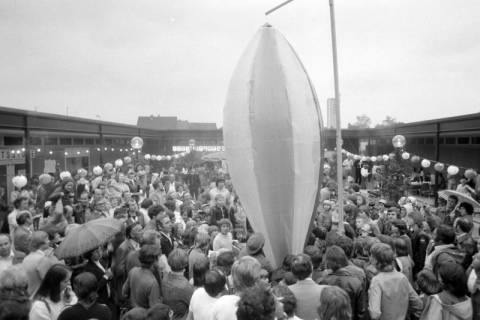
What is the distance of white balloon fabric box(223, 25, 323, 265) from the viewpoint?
5.70m

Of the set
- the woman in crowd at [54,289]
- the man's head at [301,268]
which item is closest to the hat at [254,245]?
the man's head at [301,268]

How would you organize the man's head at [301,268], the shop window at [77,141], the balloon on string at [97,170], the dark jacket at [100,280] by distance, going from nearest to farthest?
the man's head at [301,268]
the dark jacket at [100,280]
the balloon on string at [97,170]
the shop window at [77,141]

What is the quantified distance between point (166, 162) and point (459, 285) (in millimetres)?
24622

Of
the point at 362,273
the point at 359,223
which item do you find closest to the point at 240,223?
the point at 359,223

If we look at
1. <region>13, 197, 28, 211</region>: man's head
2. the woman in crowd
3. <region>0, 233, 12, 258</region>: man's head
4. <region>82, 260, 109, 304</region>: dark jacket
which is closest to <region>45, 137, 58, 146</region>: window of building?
<region>13, 197, 28, 211</region>: man's head

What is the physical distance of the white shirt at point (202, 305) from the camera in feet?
11.1

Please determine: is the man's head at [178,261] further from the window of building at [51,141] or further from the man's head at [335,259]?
the window of building at [51,141]

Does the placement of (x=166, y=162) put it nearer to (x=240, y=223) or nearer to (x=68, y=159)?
(x=68, y=159)

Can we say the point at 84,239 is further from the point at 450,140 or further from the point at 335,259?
→ the point at 450,140

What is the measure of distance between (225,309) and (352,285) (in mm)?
1383

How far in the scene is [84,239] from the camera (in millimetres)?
4770

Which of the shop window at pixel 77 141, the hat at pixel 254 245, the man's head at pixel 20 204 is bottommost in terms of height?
the hat at pixel 254 245

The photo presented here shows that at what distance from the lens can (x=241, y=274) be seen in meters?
3.52

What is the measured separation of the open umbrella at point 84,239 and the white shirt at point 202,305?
5.94 feet
